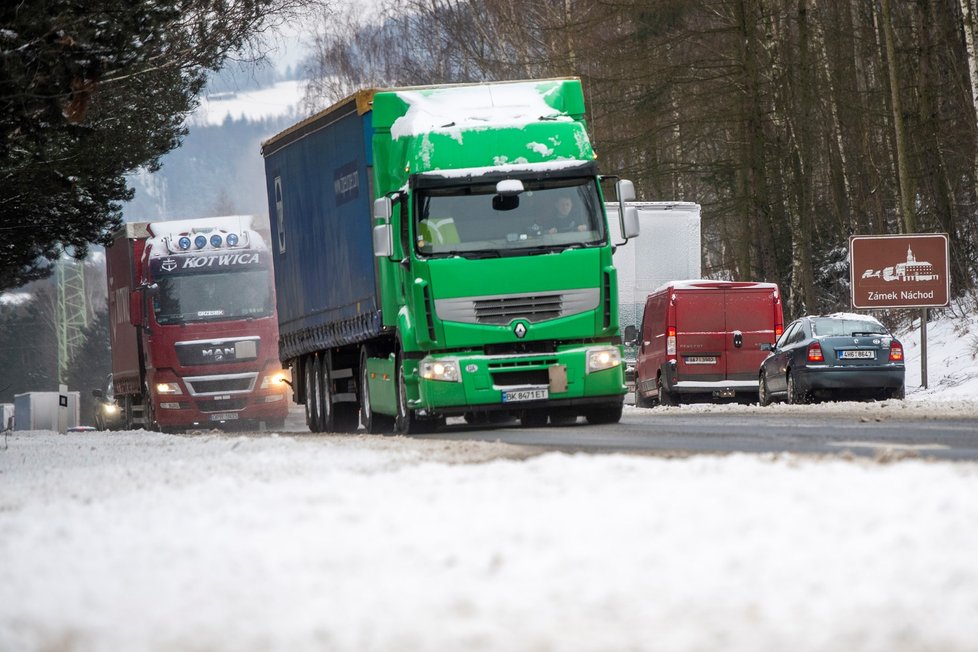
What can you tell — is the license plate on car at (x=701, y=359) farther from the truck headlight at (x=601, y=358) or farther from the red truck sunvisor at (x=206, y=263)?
the truck headlight at (x=601, y=358)

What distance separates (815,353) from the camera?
2608 cm

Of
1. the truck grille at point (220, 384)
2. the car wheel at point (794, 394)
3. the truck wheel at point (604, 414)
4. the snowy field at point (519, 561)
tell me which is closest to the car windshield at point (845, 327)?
the car wheel at point (794, 394)

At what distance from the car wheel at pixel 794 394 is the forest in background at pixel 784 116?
8447 mm

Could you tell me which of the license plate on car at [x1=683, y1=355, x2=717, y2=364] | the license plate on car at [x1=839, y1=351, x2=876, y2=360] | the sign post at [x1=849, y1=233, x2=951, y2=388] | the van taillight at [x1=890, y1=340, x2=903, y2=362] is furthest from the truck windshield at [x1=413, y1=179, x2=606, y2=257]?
the sign post at [x1=849, y1=233, x2=951, y2=388]

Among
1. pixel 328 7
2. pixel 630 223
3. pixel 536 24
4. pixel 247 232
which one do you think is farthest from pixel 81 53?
pixel 536 24

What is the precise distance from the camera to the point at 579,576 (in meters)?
5.64

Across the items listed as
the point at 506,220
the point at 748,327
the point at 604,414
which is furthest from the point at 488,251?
the point at 748,327

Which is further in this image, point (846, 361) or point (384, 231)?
point (846, 361)

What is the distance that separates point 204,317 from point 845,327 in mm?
12234

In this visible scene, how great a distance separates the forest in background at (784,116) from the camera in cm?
3759

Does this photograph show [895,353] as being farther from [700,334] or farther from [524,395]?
[524,395]

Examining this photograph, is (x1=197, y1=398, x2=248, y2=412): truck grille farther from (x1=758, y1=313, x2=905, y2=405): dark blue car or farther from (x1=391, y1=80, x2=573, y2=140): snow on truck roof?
(x1=391, y1=80, x2=573, y2=140): snow on truck roof

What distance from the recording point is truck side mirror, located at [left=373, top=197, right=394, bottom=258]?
19016mm

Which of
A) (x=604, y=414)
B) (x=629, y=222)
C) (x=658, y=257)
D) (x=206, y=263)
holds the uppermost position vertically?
(x=206, y=263)
